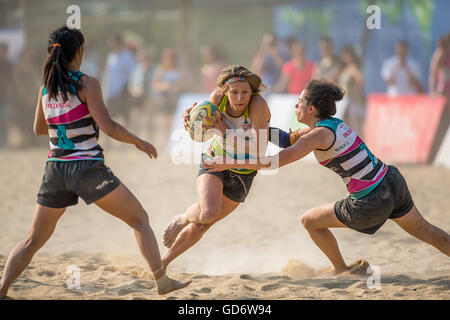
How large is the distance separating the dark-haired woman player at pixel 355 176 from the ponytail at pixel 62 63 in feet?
3.61

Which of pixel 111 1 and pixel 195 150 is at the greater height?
pixel 111 1

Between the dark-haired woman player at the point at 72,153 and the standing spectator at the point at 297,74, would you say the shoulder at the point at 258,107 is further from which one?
the standing spectator at the point at 297,74

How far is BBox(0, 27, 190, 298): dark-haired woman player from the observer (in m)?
3.75

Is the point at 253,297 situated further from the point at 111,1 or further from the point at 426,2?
the point at 111,1

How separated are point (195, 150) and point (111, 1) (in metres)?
14.1

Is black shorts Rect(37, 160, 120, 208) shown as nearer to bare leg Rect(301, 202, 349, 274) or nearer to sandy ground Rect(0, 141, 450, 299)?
sandy ground Rect(0, 141, 450, 299)

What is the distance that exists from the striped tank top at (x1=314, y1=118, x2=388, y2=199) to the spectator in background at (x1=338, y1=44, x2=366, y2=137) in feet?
23.5

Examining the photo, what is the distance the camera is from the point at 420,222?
425cm

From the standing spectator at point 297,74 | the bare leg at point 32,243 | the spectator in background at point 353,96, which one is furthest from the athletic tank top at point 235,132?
the standing spectator at point 297,74

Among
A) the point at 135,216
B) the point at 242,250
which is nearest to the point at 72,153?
the point at 135,216

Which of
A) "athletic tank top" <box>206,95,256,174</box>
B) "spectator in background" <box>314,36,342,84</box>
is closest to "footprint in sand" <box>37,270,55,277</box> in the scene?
"athletic tank top" <box>206,95,256,174</box>

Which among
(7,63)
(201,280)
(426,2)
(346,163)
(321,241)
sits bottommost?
(201,280)
